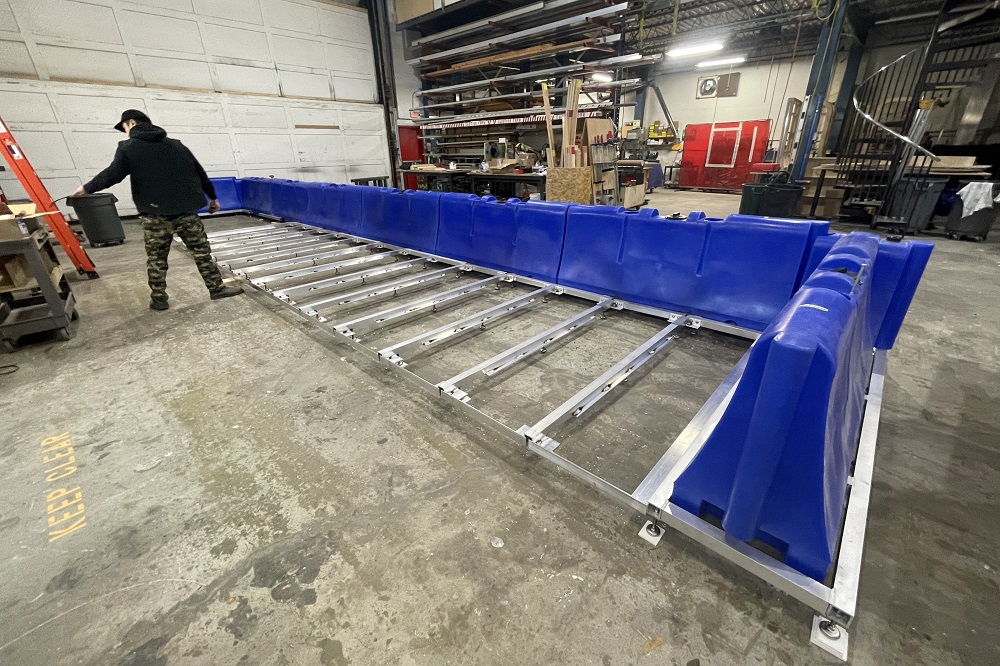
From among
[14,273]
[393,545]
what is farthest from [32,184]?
[393,545]

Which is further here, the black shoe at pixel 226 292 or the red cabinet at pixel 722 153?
the red cabinet at pixel 722 153

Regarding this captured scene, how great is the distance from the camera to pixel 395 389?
2.48 metres

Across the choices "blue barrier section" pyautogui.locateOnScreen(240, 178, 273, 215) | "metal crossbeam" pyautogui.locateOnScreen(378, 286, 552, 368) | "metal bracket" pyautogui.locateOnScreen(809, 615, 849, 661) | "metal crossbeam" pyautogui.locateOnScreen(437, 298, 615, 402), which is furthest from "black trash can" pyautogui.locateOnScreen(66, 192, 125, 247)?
"metal bracket" pyautogui.locateOnScreen(809, 615, 849, 661)

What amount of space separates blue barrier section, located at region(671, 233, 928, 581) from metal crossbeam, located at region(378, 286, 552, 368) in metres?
1.82

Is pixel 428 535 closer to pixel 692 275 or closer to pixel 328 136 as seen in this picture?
pixel 692 275

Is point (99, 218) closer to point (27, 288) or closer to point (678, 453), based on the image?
point (27, 288)

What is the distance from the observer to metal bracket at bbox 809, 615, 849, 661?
44.7 inches

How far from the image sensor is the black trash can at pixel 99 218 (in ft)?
20.9

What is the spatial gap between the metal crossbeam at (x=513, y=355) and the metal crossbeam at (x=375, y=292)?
1524mm

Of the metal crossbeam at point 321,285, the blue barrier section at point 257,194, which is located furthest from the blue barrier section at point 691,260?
the blue barrier section at point 257,194

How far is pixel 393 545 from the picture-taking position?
150 centimetres

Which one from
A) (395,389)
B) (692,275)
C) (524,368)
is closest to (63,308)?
(395,389)

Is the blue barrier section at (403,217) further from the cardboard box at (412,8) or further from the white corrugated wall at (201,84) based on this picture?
the cardboard box at (412,8)

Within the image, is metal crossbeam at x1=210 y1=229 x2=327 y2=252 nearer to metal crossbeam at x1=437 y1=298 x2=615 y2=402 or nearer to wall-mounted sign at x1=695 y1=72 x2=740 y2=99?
metal crossbeam at x1=437 y1=298 x2=615 y2=402
